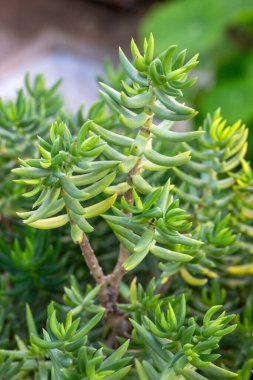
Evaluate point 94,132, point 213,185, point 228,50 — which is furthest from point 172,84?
point 228,50

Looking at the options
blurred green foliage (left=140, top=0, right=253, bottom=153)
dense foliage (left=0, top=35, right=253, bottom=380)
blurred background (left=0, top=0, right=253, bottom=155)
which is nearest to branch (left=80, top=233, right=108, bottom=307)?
dense foliage (left=0, top=35, right=253, bottom=380)

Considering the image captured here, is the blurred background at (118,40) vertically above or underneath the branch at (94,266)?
above

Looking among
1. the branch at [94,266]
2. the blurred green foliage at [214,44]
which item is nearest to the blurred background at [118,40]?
the blurred green foliage at [214,44]

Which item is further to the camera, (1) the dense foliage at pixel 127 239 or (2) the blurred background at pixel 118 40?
(2) the blurred background at pixel 118 40

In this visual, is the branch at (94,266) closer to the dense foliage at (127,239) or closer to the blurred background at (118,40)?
the dense foliage at (127,239)

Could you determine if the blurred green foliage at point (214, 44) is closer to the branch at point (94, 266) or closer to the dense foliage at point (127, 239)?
the dense foliage at point (127, 239)

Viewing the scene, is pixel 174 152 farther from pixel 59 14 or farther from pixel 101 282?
pixel 59 14

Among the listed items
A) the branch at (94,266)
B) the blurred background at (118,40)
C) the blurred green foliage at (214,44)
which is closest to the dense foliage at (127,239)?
the branch at (94,266)
